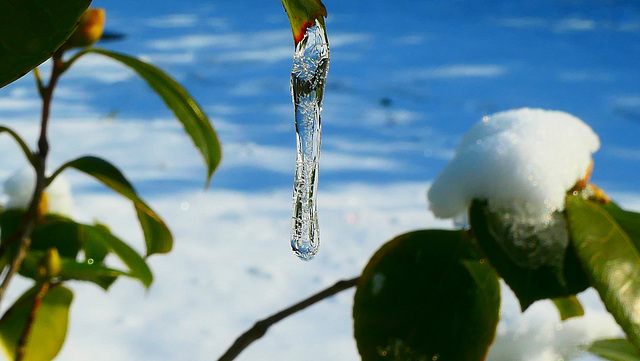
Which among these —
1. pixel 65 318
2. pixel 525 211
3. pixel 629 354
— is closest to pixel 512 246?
pixel 525 211

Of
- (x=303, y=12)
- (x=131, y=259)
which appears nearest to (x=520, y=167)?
(x=303, y=12)

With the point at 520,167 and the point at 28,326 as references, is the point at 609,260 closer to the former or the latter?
the point at 520,167

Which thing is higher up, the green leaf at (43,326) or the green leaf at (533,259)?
the green leaf at (533,259)

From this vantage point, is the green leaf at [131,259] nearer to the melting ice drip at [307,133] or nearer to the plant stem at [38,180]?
the plant stem at [38,180]

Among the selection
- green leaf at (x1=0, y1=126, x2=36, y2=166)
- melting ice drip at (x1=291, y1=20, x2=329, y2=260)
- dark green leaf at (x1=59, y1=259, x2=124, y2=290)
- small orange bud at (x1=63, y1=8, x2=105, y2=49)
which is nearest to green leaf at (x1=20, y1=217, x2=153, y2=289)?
dark green leaf at (x1=59, y1=259, x2=124, y2=290)

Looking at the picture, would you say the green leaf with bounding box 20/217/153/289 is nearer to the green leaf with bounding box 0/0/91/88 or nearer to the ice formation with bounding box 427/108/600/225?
the ice formation with bounding box 427/108/600/225

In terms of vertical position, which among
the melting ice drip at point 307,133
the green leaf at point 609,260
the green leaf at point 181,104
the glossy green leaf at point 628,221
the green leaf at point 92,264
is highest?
the melting ice drip at point 307,133

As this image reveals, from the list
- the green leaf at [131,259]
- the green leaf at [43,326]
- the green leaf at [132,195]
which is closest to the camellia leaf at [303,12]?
the green leaf at [132,195]

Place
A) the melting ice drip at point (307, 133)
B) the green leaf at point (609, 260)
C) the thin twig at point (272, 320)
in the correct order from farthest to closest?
the thin twig at point (272, 320), the green leaf at point (609, 260), the melting ice drip at point (307, 133)
